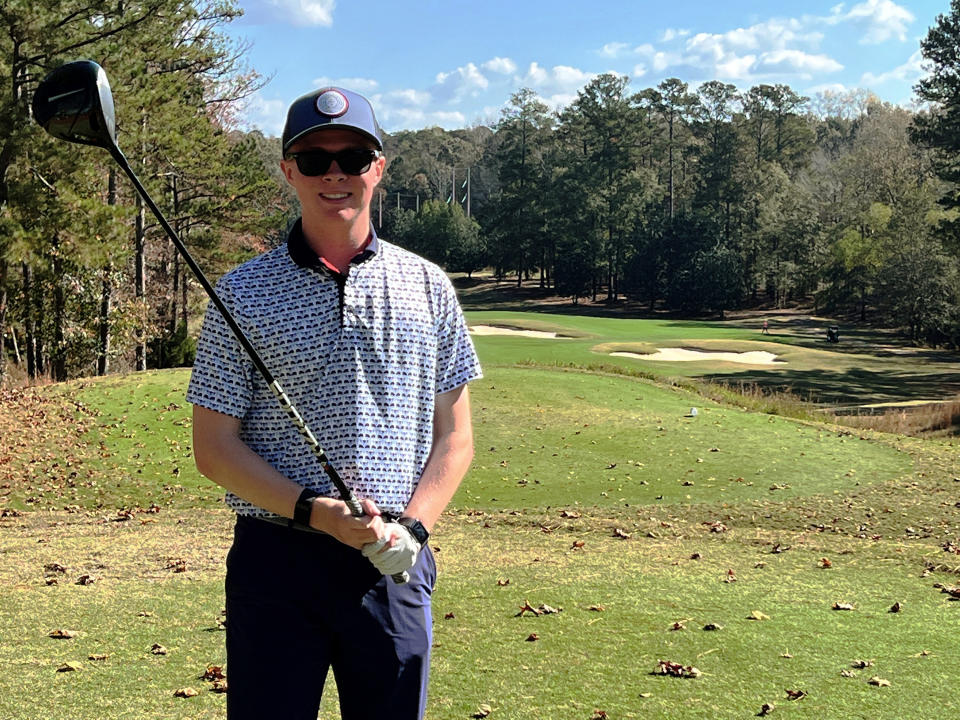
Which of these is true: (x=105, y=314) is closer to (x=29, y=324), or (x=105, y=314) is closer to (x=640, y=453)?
(x=29, y=324)

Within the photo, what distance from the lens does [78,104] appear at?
2.24 metres

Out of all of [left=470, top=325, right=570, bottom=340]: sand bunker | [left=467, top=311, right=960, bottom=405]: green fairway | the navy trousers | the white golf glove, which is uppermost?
the white golf glove

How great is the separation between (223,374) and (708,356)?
1500 inches

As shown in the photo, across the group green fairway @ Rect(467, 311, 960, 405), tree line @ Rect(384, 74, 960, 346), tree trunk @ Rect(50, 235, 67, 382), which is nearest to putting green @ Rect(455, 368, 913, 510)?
green fairway @ Rect(467, 311, 960, 405)

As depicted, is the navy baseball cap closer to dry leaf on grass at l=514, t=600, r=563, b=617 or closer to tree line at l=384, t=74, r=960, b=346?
dry leaf on grass at l=514, t=600, r=563, b=617

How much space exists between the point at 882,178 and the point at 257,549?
68431mm

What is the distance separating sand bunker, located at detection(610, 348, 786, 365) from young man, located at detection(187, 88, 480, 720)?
3449 cm

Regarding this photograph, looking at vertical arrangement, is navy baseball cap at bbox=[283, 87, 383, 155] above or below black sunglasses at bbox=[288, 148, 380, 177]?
above

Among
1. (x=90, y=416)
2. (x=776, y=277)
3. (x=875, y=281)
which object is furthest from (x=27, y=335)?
(x=776, y=277)

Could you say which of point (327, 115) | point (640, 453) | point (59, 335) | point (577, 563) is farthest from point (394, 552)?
point (59, 335)

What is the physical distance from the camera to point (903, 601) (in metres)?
6.49

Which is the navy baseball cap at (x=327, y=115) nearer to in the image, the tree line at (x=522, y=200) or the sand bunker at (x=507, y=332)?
the tree line at (x=522, y=200)

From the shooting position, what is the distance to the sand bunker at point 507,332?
43.6 meters

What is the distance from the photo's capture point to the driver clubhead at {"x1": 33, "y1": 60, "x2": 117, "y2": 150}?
224cm
